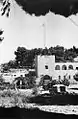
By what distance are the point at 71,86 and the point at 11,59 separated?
824 millimetres

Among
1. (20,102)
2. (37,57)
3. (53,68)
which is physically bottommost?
(20,102)

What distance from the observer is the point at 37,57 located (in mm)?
3148

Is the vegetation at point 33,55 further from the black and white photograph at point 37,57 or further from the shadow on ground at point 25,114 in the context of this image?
the shadow on ground at point 25,114

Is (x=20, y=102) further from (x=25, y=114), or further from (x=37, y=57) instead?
(x=37, y=57)

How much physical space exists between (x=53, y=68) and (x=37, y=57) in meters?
0.24

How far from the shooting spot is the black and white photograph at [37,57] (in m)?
3.11

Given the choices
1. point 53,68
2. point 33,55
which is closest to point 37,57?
point 33,55

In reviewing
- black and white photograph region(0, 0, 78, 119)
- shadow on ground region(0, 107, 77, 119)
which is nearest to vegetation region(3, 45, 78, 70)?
black and white photograph region(0, 0, 78, 119)

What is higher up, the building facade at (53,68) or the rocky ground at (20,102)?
the building facade at (53,68)

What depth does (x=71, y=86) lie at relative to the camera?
3.18m

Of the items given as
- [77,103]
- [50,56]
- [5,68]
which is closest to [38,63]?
[50,56]

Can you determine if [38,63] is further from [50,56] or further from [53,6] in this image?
[53,6]

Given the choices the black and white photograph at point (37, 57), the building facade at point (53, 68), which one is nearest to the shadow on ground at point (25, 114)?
the black and white photograph at point (37, 57)

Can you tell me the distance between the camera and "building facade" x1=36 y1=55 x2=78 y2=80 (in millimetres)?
3127
